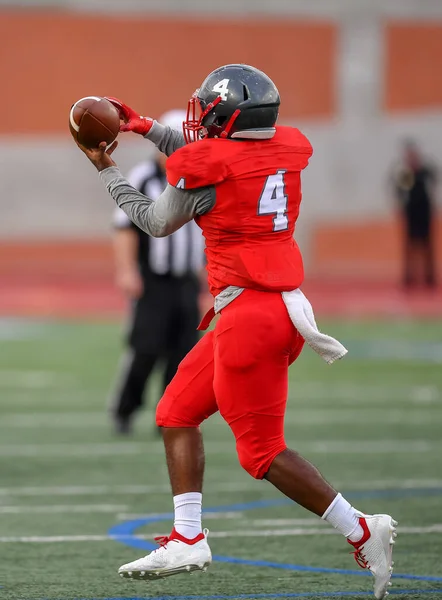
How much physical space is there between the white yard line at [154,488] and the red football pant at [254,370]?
2483mm

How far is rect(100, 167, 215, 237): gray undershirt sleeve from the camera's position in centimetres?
445

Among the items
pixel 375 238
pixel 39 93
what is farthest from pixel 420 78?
pixel 39 93

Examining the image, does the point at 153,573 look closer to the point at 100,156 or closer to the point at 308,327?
the point at 308,327

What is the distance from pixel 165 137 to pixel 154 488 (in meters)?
2.72

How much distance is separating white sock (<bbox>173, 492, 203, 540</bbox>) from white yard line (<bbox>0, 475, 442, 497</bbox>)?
7.53ft

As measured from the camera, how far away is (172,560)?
4.50 meters

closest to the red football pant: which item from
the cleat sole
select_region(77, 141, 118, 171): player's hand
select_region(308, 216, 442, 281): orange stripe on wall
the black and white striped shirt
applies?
the cleat sole

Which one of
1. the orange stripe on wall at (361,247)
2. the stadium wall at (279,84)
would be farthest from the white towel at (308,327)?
the orange stripe on wall at (361,247)

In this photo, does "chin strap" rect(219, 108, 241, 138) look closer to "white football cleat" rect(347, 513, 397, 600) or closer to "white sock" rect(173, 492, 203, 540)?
"white sock" rect(173, 492, 203, 540)

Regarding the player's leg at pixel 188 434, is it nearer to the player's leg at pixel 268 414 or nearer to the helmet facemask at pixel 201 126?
the player's leg at pixel 268 414

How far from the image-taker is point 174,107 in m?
24.0

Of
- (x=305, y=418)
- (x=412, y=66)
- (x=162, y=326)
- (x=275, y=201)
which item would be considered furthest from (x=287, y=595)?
(x=412, y=66)

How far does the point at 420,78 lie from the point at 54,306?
969 cm

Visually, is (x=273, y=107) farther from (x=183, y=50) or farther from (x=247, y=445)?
(x=183, y=50)
